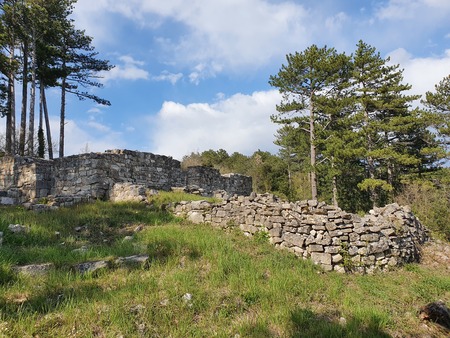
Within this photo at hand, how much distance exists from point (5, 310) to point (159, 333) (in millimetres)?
1869

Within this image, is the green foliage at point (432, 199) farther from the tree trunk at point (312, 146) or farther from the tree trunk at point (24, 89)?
the tree trunk at point (24, 89)

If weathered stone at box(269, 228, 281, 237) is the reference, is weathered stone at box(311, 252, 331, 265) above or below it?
below

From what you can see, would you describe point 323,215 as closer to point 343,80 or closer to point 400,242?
point 400,242

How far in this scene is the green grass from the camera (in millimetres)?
3873

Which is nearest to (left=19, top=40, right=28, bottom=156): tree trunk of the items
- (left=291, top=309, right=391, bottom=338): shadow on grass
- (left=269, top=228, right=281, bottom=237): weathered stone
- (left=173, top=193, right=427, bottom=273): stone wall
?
(left=173, top=193, right=427, bottom=273): stone wall

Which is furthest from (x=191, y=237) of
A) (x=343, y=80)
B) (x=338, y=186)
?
(x=338, y=186)

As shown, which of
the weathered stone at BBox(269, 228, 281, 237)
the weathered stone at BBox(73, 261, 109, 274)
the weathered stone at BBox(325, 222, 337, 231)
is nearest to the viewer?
the weathered stone at BBox(73, 261, 109, 274)

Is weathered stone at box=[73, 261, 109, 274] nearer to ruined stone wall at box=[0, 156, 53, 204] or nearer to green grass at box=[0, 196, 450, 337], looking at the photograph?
green grass at box=[0, 196, 450, 337]

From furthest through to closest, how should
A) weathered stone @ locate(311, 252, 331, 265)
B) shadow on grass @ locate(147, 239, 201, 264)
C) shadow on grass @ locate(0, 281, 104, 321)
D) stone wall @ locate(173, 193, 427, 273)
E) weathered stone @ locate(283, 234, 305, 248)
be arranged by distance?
1. weathered stone @ locate(283, 234, 305, 248)
2. stone wall @ locate(173, 193, 427, 273)
3. weathered stone @ locate(311, 252, 331, 265)
4. shadow on grass @ locate(147, 239, 201, 264)
5. shadow on grass @ locate(0, 281, 104, 321)

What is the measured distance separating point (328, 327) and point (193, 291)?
1991 mm

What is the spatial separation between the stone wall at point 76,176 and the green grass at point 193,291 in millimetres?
4075

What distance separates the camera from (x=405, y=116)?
23.7 m

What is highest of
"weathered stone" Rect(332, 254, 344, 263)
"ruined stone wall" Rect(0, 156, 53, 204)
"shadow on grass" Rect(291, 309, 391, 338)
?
"ruined stone wall" Rect(0, 156, 53, 204)

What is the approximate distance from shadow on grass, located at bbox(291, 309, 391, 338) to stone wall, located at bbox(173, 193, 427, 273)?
7.44ft
